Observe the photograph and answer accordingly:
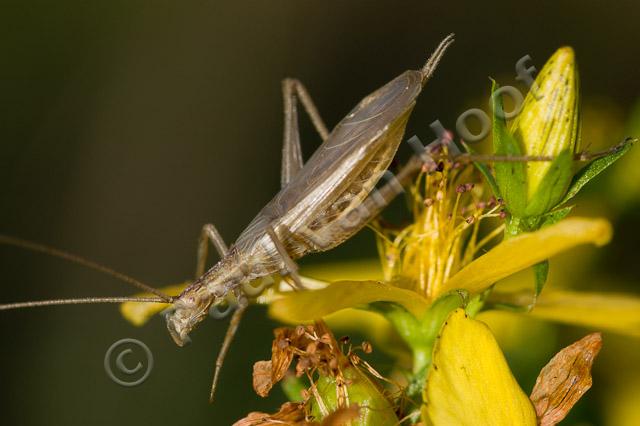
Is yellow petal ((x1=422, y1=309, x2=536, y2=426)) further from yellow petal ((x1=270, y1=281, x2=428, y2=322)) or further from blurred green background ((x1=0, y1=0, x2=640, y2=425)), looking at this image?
blurred green background ((x1=0, y1=0, x2=640, y2=425))

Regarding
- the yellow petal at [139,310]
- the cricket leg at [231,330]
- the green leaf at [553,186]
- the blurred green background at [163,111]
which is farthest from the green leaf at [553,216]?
the blurred green background at [163,111]

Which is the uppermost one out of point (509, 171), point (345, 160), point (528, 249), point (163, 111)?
point (163, 111)

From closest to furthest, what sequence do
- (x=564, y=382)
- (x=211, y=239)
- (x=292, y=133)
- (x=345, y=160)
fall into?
(x=564, y=382), (x=345, y=160), (x=211, y=239), (x=292, y=133)

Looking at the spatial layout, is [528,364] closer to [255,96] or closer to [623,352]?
[623,352]

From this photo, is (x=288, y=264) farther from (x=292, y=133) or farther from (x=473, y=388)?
(x=473, y=388)

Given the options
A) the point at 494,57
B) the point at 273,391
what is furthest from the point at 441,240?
the point at 494,57

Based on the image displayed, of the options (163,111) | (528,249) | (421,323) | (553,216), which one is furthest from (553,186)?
(163,111)

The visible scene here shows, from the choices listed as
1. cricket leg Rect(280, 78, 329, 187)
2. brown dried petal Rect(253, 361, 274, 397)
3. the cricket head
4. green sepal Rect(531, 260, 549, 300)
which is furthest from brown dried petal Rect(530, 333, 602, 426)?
cricket leg Rect(280, 78, 329, 187)
